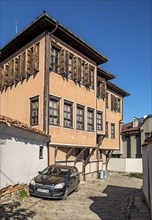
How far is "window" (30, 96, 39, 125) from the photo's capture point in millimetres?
16966

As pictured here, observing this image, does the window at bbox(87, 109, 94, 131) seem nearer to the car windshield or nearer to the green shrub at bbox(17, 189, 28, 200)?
the car windshield

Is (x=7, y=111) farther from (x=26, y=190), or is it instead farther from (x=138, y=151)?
(x=138, y=151)

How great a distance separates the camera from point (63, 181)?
42.9ft

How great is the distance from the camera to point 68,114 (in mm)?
18516

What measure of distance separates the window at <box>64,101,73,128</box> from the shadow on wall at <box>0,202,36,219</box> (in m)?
8.19

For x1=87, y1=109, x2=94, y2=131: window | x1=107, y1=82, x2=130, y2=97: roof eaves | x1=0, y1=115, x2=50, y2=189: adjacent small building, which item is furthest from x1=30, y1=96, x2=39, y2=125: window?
x1=107, y1=82, x2=130, y2=97: roof eaves

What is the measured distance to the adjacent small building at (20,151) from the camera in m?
11.8

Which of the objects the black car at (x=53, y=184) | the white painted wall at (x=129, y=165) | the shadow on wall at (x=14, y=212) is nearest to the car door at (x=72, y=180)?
the black car at (x=53, y=184)

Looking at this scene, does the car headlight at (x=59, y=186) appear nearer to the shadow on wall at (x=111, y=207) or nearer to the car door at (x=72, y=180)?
the car door at (x=72, y=180)

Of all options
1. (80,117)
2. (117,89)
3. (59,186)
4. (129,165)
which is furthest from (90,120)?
(129,165)

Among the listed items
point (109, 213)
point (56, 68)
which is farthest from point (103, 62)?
point (109, 213)

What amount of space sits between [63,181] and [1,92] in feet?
34.4

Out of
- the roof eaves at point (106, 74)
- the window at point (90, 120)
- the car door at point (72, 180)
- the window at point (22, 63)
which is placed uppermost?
the roof eaves at point (106, 74)

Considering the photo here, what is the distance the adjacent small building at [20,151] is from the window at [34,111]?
5.87 ft
